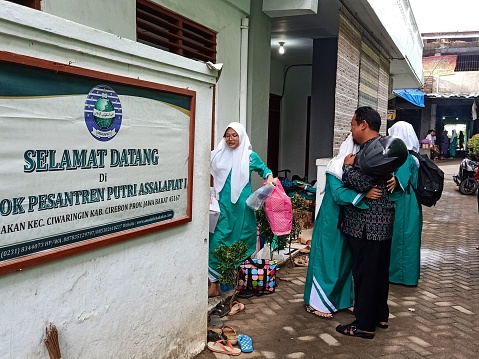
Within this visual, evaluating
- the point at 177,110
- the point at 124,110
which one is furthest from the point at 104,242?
the point at 177,110

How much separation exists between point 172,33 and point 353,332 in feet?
10.2

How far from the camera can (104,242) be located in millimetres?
2223

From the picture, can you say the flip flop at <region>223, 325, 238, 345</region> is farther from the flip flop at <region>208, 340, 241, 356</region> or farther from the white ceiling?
the white ceiling

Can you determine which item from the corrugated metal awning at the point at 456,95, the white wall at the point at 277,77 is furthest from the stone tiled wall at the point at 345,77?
the corrugated metal awning at the point at 456,95

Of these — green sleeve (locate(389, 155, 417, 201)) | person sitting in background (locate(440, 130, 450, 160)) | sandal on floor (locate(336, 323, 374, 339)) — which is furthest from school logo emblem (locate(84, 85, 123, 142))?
person sitting in background (locate(440, 130, 450, 160))

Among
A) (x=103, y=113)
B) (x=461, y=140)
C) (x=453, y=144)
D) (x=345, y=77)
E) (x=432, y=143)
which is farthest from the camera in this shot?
(x=461, y=140)

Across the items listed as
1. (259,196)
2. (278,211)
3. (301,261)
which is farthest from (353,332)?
(301,261)

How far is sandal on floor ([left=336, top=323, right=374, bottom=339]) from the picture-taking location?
3473 mm

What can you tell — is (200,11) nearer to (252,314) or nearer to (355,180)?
(355,180)

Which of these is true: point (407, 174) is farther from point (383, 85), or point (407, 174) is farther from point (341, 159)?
point (383, 85)

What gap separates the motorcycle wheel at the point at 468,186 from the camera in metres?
13.2

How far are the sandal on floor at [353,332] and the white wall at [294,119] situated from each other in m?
7.45

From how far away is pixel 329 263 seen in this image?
3756mm

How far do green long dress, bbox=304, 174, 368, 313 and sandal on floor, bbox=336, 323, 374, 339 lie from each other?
301 mm
